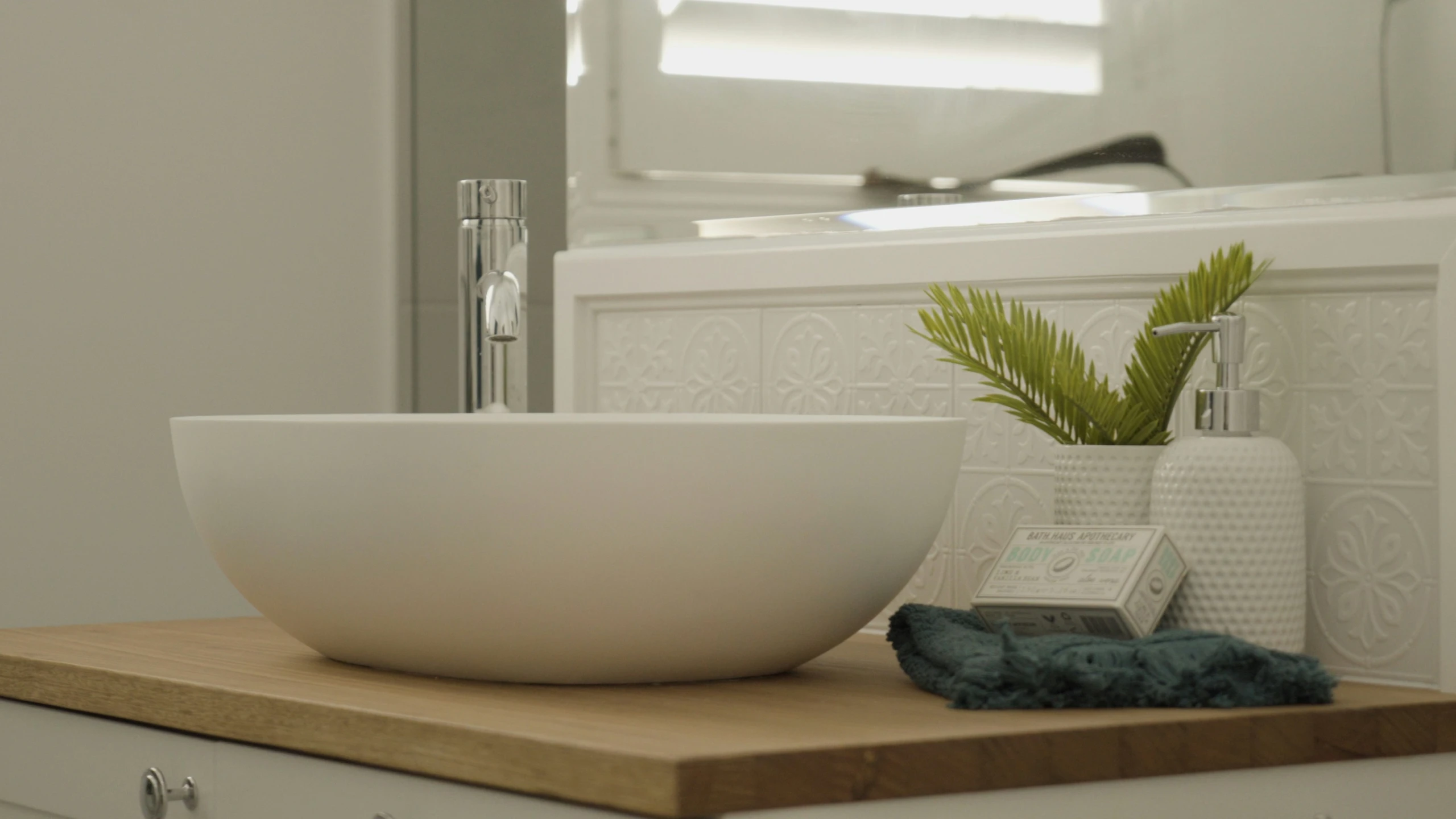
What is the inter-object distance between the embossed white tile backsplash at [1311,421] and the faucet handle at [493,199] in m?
0.20

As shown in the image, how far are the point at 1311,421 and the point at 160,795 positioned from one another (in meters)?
0.65

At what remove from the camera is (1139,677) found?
771mm

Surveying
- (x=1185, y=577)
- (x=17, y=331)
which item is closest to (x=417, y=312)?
(x=17, y=331)

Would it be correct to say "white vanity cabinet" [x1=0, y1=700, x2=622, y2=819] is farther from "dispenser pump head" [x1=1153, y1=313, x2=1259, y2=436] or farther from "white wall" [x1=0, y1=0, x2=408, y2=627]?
"white wall" [x1=0, y1=0, x2=408, y2=627]

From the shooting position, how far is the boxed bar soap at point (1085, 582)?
851mm

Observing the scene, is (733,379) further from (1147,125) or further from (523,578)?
(523,578)

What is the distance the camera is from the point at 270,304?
1.92 meters

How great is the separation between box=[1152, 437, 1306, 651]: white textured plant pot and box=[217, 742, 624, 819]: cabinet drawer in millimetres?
370

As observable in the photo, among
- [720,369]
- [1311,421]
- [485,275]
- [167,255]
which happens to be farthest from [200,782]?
[167,255]

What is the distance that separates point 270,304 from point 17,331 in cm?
28

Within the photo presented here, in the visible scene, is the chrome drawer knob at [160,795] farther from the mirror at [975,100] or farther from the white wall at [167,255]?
the white wall at [167,255]

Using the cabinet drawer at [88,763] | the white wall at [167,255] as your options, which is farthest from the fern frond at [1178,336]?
the white wall at [167,255]

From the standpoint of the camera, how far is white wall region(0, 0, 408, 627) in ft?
5.72

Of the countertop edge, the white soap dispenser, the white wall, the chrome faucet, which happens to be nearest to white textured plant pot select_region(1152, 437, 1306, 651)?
the white soap dispenser
